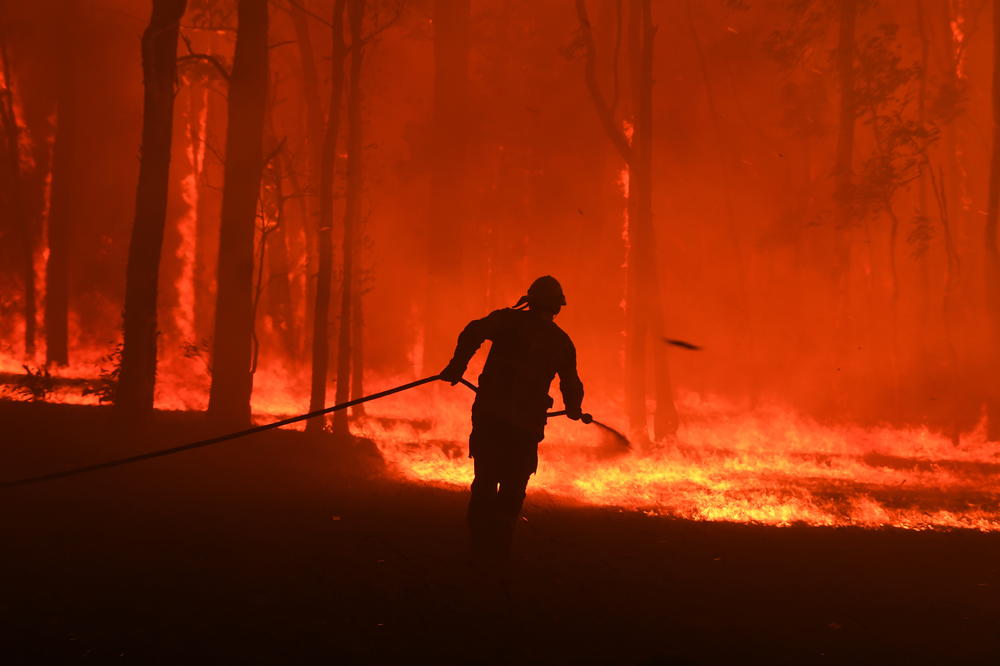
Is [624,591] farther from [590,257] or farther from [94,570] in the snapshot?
[590,257]

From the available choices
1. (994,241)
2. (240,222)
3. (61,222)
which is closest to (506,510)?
(240,222)

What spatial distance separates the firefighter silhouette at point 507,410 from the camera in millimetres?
6660

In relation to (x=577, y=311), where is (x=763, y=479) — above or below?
below

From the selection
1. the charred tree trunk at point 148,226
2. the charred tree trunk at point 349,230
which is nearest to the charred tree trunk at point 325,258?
the charred tree trunk at point 349,230

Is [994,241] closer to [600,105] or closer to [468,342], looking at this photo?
[600,105]

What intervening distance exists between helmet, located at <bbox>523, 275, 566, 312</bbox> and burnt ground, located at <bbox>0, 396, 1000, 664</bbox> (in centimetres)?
214

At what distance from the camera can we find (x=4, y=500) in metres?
7.80

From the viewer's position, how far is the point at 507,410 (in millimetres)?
6660

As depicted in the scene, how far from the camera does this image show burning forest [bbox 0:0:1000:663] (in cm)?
1327

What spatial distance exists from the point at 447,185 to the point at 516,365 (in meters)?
17.6

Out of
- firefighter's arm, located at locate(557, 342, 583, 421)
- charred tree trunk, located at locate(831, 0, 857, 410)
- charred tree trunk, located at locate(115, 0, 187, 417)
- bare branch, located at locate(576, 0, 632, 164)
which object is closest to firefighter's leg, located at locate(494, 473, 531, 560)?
firefighter's arm, located at locate(557, 342, 583, 421)

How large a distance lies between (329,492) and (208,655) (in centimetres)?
549

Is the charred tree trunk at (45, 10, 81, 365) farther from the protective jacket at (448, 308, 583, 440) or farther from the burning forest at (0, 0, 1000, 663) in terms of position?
the protective jacket at (448, 308, 583, 440)

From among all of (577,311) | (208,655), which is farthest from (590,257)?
(208,655)
